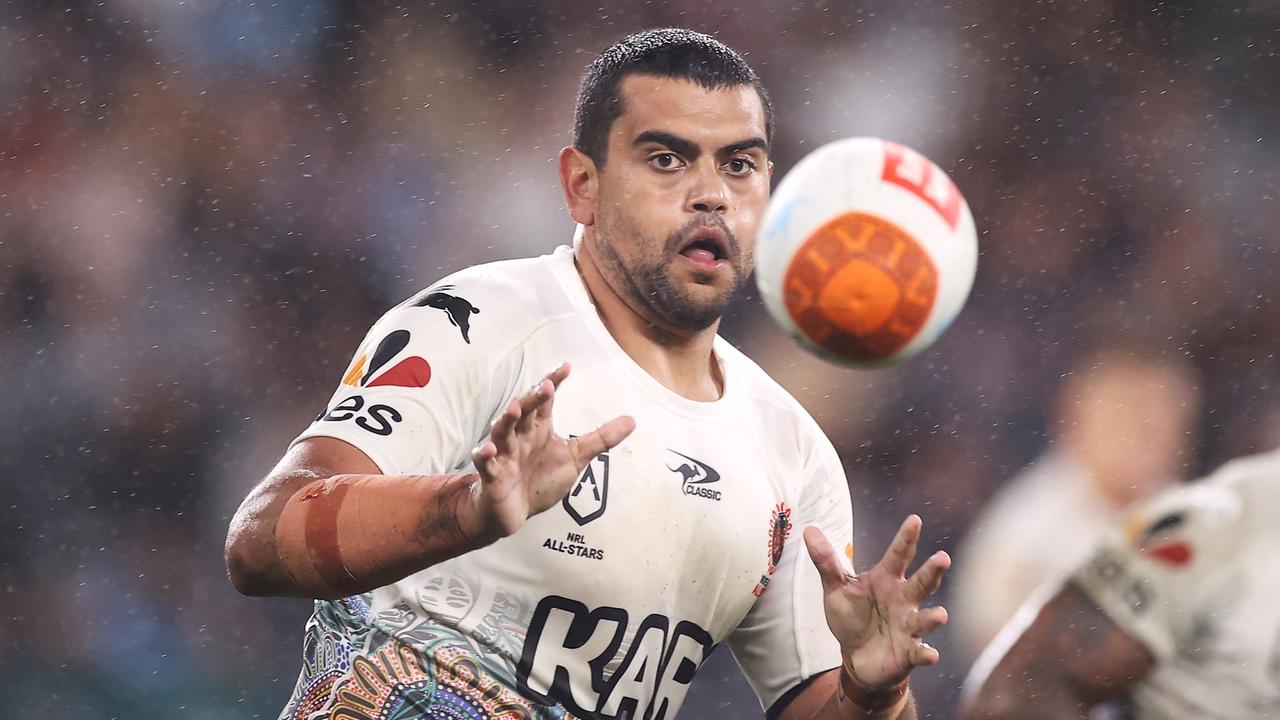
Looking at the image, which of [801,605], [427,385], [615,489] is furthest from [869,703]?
[427,385]

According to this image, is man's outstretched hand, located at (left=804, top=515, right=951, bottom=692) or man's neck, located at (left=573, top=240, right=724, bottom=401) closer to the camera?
man's outstretched hand, located at (left=804, top=515, right=951, bottom=692)

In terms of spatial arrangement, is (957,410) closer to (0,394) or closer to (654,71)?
(654,71)

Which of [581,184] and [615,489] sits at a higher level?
[581,184]

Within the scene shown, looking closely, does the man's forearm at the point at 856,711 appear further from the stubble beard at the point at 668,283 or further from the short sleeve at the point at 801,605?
the stubble beard at the point at 668,283

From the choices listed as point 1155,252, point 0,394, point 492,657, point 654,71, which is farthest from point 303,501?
point 1155,252

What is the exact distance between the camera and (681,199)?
311 centimetres

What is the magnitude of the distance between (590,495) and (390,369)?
0.50m

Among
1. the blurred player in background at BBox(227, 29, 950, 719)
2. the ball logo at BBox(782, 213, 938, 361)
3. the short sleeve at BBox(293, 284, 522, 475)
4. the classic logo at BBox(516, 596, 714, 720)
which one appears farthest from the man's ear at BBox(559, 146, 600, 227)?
the classic logo at BBox(516, 596, 714, 720)

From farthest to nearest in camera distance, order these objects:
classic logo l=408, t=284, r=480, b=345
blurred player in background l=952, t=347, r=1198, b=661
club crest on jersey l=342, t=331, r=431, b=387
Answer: blurred player in background l=952, t=347, r=1198, b=661 < classic logo l=408, t=284, r=480, b=345 < club crest on jersey l=342, t=331, r=431, b=387

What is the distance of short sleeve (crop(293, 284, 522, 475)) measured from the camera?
8.63 ft

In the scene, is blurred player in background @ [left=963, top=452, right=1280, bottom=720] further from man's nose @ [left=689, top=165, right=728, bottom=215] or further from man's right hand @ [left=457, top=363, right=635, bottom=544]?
man's right hand @ [left=457, top=363, right=635, bottom=544]

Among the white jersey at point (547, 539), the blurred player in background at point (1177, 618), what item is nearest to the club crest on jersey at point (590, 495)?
the white jersey at point (547, 539)

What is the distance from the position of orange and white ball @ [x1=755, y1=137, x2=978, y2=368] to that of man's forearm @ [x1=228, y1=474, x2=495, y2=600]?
2.57 ft

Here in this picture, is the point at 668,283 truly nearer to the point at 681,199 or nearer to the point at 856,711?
the point at 681,199
